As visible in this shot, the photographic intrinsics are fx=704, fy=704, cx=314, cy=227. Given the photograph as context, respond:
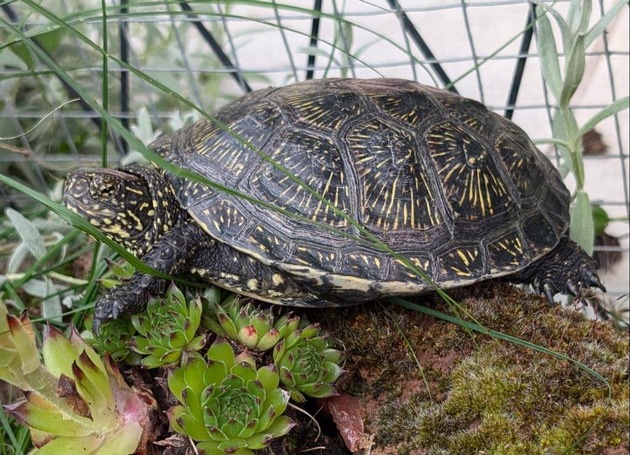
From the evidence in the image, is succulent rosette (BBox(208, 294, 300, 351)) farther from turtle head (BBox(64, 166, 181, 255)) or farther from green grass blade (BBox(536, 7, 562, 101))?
green grass blade (BBox(536, 7, 562, 101))

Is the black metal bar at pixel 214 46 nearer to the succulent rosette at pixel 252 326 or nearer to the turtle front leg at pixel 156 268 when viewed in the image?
the turtle front leg at pixel 156 268

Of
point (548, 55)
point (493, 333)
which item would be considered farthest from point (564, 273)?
point (548, 55)

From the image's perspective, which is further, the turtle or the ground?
the turtle

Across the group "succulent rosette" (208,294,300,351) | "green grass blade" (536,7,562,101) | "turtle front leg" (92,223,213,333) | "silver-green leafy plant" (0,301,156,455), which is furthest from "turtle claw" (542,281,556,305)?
"silver-green leafy plant" (0,301,156,455)

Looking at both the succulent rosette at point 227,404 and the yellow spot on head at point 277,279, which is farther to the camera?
the yellow spot on head at point 277,279

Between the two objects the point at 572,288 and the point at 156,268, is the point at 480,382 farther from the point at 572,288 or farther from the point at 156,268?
the point at 156,268

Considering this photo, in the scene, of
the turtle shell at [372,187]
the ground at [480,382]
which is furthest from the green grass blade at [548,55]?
the ground at [480,382]

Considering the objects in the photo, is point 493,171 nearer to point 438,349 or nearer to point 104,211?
point 438,349
